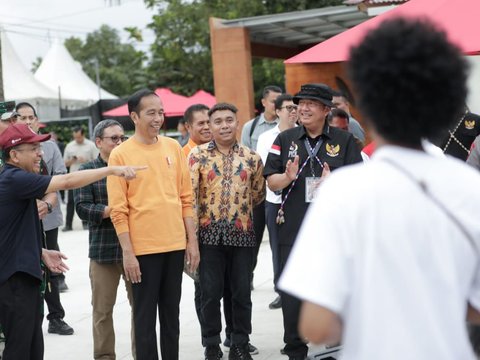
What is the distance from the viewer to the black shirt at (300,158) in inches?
227

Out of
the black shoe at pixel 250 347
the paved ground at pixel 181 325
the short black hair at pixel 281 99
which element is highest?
the short black hair at pixel 281 99

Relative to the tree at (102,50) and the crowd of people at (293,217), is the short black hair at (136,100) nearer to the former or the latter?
the crowd of people at (293,217)

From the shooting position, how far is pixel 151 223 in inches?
211

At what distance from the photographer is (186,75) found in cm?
3928

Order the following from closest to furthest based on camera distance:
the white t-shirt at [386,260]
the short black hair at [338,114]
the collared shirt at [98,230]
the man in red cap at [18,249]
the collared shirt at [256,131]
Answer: the white t-shirt at [386,260], the man in red cap at [18,249], the collared shirt at [98,230], the short black hair at [338,114], the collared shirt at [256,131]

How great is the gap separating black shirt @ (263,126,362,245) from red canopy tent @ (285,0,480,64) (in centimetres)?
55

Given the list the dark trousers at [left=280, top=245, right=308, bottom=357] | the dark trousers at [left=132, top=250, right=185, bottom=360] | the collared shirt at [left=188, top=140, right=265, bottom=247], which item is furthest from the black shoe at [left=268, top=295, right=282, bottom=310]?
the dark trousers at [left=132, top=250, right=185, bottom=360]

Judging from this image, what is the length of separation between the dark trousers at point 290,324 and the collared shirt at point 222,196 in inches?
18.3

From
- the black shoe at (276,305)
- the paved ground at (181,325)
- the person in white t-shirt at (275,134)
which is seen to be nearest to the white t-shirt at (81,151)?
the paved ground at (181,325)

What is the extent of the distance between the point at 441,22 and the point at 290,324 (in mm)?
2431

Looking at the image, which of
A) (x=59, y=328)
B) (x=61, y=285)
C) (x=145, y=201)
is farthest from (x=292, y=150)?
(x=61, y=285)

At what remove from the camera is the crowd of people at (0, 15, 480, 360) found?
218 cm

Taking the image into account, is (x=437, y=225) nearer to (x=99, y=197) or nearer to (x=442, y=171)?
(x=442, y=171)

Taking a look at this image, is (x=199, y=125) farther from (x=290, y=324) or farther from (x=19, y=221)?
(x=19, y=221)
